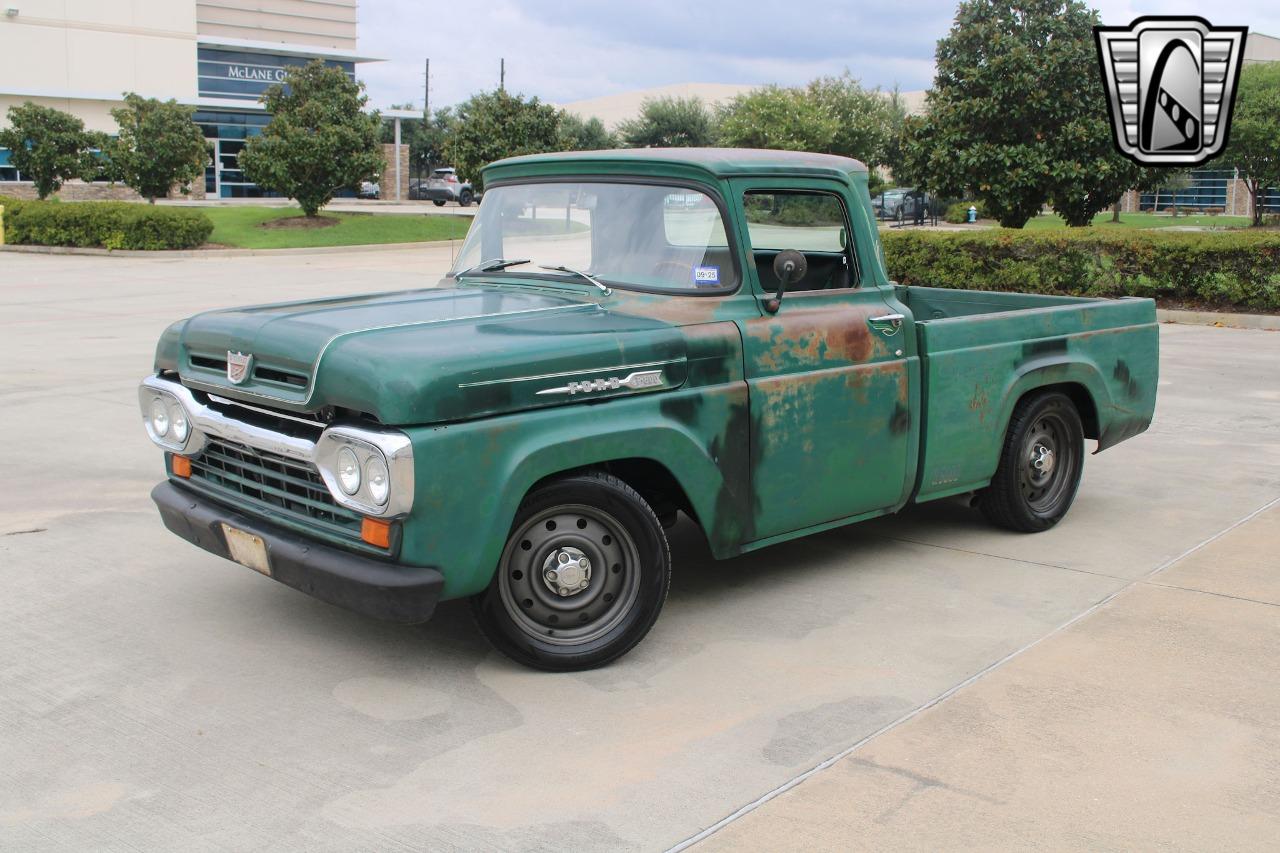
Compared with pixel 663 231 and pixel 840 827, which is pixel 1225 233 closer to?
pixel 663 231

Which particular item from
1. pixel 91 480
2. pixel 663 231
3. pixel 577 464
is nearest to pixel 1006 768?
pixel 577 464

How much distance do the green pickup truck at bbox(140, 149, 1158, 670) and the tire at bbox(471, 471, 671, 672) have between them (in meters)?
0.01

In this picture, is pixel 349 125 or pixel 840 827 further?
pixel 349 125

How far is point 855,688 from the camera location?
14.6 feet

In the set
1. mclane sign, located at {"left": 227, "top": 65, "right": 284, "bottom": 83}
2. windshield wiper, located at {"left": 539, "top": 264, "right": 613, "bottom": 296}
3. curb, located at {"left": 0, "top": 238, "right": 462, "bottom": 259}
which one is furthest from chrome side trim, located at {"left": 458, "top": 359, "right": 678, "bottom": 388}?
mclane sign, located at {"left": 227, "top": 65, "right": 284, "bottom": 83}

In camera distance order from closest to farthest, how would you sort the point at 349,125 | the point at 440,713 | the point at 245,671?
the point at 440,713 < the point at 245,671 < the point at 349,125

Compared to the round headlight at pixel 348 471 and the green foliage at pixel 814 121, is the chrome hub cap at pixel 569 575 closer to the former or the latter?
the round headlight at pixel 348 471

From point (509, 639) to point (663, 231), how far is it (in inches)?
70.6

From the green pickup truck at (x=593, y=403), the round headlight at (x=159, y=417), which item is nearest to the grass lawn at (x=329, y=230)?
the green pickup truck at (x=593, y=403)

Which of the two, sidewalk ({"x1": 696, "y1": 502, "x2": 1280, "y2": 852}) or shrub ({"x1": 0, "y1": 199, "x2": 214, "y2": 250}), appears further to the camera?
shrub ({"x1": 0, "y1": 199, "x2": 214, "y2": 250})

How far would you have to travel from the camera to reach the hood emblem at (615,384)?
4.41m

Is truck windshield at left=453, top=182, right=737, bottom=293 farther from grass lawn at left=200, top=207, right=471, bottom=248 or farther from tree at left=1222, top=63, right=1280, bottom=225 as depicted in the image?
tree at left=1222, top=63, right=1280, bottom=225

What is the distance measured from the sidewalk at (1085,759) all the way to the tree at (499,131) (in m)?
33.0

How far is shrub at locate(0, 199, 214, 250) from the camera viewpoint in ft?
93.7
